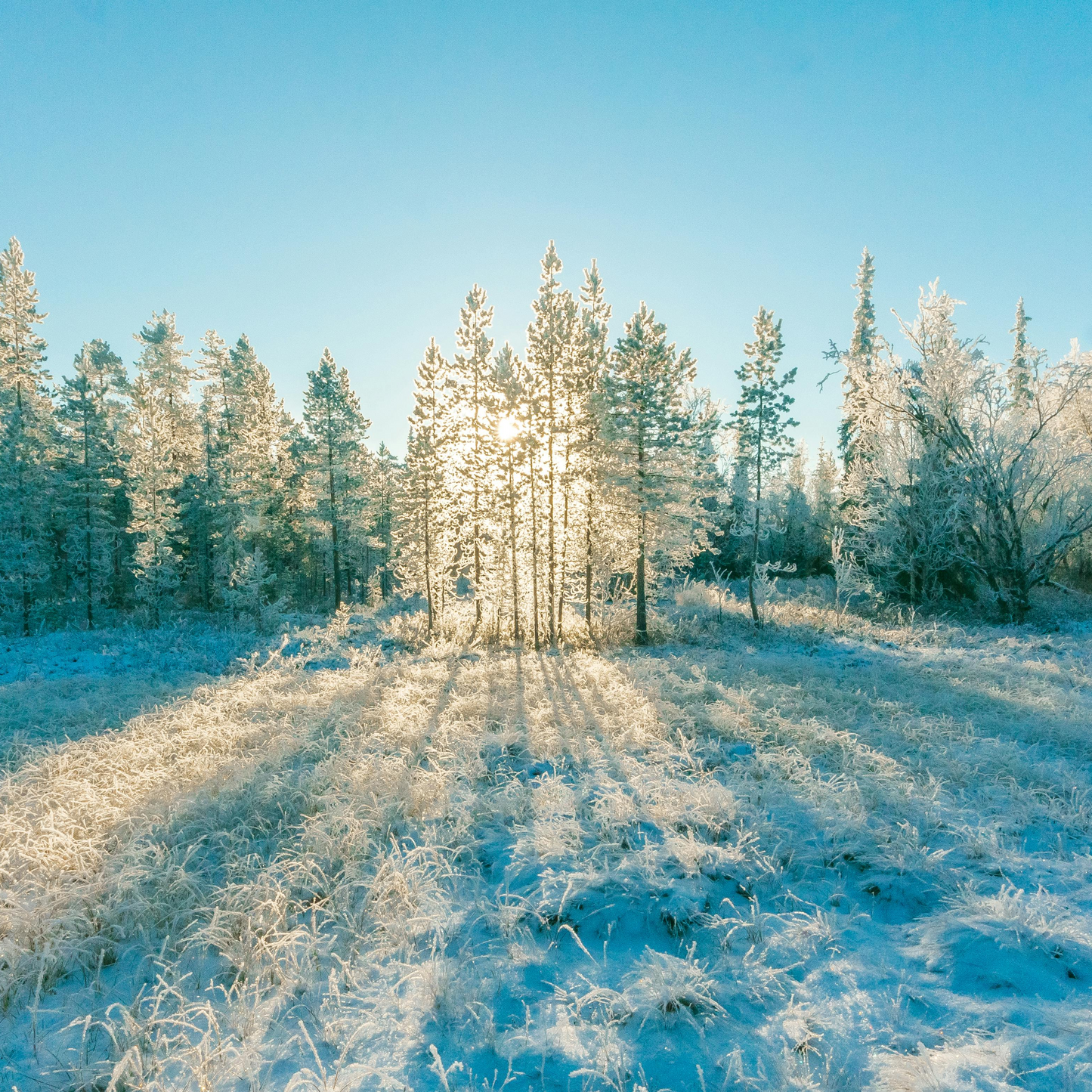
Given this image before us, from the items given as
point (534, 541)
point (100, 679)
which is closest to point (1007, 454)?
point (534, 541)

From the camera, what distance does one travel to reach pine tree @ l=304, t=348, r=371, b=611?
33875mm

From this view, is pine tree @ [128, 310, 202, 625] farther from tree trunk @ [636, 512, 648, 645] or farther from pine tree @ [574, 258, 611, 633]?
tree trunk @ [636, 512, 648, 645]

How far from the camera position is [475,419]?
23.5m

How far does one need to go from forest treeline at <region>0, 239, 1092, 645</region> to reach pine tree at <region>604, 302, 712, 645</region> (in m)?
0.08

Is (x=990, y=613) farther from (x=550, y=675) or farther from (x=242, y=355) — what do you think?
(x=242, y=355)

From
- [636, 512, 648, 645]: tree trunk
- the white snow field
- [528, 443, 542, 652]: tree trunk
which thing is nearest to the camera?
the white snow field

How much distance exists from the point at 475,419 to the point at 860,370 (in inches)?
717

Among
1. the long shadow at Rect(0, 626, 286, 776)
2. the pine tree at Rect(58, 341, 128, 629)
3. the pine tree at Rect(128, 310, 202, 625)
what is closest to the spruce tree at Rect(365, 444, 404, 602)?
the pine tree at Rect(128, 310, 202, 625)

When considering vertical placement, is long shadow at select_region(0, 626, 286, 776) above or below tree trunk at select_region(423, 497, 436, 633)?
below

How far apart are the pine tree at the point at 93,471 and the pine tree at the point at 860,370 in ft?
122

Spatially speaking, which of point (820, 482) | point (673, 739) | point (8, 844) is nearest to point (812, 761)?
point (673, 739)

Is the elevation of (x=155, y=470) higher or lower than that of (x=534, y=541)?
higher

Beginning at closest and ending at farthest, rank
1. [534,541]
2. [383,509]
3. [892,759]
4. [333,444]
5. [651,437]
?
[892,759] < [651,437] < [534,541] < [333,444] < [383,509]

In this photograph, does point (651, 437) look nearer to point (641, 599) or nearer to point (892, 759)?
point (641, 599)
